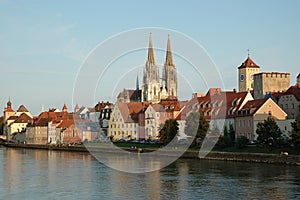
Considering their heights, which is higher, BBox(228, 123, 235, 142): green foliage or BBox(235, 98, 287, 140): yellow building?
BBox(235, 98, 287, 140): yellow building

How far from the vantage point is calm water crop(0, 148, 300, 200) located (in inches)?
1404

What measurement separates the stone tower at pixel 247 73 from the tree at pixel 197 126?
3377cm

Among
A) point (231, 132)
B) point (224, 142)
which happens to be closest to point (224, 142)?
point (224, 142)

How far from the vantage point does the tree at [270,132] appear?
58719 millimetres

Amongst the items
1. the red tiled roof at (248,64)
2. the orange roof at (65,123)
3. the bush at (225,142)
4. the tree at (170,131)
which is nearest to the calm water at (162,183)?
the bush at (225,142)

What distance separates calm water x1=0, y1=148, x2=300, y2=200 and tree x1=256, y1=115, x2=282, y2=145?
598 centimetres

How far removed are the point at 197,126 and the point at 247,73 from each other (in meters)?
37.5

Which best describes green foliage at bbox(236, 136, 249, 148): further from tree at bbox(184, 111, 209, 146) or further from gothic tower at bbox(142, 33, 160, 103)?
gothic tower at bbox(142, 33, 160, 103)

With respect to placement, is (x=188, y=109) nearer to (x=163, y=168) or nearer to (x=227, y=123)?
(x=227, y=123)

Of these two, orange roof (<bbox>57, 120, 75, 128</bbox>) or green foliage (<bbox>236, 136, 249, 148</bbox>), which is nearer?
green foliage (<bbox>236, 136, 249, 148</bbox>)

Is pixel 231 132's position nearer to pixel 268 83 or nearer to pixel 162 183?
pixel 268 83

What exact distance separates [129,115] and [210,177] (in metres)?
62.8

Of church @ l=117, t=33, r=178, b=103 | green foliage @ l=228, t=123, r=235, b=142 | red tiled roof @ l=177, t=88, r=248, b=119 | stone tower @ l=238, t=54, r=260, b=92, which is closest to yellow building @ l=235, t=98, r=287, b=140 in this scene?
green foliage @ l=228, t=123, r=235, b=142

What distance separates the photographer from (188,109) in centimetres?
8800
